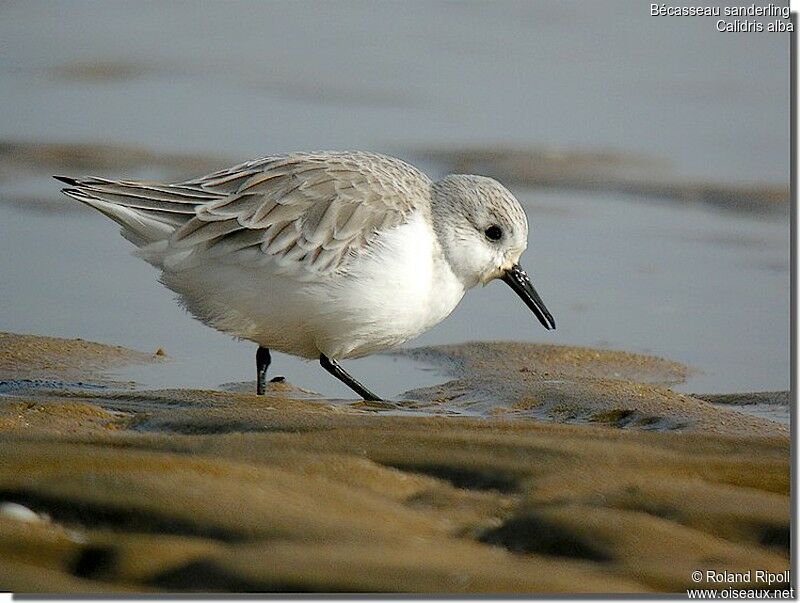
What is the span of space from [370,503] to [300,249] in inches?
85.2

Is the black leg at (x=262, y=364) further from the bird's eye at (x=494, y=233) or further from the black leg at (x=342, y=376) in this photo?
the bird's eye at (x=494, y=233)

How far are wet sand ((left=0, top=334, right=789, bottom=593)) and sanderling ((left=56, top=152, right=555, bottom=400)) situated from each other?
83 centimetres

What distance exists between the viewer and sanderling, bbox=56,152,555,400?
214 inches

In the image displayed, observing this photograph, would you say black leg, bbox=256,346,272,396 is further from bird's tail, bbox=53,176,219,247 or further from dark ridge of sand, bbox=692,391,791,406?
dark ridge of sand, bbox=692,391,791,406

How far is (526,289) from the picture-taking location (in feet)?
20.8

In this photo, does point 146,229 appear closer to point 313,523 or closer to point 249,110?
point 313,523

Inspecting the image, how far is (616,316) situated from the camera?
7.21 meters

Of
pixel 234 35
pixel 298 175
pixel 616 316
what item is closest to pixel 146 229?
pixel 298 175

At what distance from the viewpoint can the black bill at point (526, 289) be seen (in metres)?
6.29

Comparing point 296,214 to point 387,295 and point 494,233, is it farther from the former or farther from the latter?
point 494,233

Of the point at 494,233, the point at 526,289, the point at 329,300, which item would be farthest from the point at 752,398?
the point at 329,300

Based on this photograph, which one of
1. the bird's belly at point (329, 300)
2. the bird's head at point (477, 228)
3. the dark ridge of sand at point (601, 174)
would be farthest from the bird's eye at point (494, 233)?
the dark ridge of sand at point (601, 174)

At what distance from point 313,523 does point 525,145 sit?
674 centimetres

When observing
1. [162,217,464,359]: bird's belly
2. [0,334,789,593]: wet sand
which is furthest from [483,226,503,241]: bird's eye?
[0,334,789,593]: wet sand
